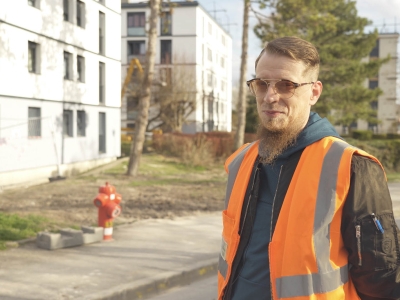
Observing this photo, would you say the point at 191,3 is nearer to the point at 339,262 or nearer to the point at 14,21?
the point at 14,21

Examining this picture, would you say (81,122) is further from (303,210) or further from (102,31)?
(303,210)

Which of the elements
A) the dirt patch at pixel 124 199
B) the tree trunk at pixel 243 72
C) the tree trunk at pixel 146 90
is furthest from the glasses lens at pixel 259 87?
the tree trunk at pixel 243 72

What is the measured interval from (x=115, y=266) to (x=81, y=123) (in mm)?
17620

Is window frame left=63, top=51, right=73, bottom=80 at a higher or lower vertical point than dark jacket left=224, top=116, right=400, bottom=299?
higher

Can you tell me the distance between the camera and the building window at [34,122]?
1975 centimetres

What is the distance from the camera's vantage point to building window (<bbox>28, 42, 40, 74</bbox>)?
2017 centimetres

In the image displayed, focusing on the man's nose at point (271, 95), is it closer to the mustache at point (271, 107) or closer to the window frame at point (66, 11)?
the mustache at point (271, 107)

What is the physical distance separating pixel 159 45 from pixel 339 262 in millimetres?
58713

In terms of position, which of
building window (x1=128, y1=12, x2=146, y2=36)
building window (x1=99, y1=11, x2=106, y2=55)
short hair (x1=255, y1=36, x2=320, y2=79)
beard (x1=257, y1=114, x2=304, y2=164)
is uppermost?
building window (x1=128, y1=12, x2=146, y2=36)

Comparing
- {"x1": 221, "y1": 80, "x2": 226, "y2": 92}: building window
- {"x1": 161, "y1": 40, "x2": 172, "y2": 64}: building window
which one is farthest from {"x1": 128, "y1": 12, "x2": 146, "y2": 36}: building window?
{"x1": 221, "y1": 80, "x2": 226, "y2": 92}: building window

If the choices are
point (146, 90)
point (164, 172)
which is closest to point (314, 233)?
point (146, 90)

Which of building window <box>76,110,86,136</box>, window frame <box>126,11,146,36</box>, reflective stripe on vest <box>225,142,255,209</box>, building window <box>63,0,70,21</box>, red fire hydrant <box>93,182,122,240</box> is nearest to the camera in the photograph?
reflective stripe on vest <box>225,142,255,209</box>

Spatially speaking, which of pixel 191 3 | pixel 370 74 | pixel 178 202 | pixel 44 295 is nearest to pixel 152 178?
pixel 178 202

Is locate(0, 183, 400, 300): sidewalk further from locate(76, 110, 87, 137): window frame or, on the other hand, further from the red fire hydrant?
locate(76, 110, 87, 137): window frame
